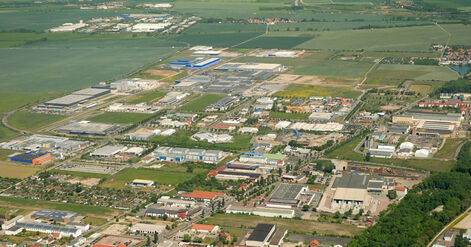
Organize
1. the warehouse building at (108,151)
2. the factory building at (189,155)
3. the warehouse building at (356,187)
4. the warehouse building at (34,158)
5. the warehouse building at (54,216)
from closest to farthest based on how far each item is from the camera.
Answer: the warehouse building at (54,216) → the warehouse building at (356,187) → the factory building at (189,155) → the warehouse building at (34,158) → the warehouse building at (108,151)

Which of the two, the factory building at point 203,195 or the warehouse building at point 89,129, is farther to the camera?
the warehouse building at point 89,129

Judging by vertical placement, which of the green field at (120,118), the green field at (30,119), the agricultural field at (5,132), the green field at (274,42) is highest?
the green field at (274,42)

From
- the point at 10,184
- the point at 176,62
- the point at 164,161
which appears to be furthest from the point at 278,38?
the point at 10,184

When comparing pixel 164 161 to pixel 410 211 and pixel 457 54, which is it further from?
pixel 457 54

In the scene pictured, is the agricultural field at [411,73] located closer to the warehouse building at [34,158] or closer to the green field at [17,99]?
the green field at [17,99]

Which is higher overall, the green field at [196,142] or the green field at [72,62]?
the green field at [72,62]

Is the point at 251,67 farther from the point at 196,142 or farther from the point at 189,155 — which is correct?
the point at 189,155

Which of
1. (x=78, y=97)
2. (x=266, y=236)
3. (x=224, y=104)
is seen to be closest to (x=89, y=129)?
(x=78, y=97)

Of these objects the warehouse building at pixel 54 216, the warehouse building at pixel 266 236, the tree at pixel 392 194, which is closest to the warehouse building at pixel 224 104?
the tree at pixel 392 194
